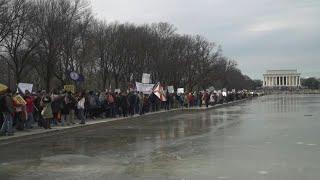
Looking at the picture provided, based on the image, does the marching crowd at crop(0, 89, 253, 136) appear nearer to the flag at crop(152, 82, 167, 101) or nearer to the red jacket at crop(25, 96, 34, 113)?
the red jacket at crop(25, 96, 34, 113)

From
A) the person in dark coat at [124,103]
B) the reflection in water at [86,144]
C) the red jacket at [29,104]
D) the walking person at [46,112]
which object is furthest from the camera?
the person in dark coat at [124,103]

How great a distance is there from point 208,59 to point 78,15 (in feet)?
165

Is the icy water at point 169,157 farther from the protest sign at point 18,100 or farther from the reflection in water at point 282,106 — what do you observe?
the reflection in water at point 282,106

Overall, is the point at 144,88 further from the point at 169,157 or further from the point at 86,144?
the point at 169,157

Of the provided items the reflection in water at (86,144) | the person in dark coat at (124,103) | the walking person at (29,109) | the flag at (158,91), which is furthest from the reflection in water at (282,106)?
the walking person at (29,109)

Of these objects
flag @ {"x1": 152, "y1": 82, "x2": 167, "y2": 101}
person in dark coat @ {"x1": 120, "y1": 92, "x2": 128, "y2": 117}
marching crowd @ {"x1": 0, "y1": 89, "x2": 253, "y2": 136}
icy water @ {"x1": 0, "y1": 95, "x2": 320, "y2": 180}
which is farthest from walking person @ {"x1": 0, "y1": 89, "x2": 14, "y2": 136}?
flag @ {"x1": 152, "y1": 82, "x2": 167, "y2": 101}

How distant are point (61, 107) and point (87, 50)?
31.1 meters

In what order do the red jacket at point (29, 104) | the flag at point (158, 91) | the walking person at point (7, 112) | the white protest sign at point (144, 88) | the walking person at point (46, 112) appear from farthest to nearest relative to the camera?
1. the flag at point (158, 91)
2. the white protest sign at point (144, 88)
3. the walking person at point (46, 112)
4. the red jacket at point (29, 104)
5. the walking person at point (7, 112)

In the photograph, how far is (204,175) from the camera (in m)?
12.0

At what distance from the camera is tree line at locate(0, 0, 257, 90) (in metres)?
50.0

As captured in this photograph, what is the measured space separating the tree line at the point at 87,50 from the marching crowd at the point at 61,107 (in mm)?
10768

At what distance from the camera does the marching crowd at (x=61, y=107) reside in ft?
72.5

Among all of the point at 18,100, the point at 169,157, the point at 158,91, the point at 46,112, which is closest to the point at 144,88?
the point at 158,91

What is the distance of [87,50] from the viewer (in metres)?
58.1
